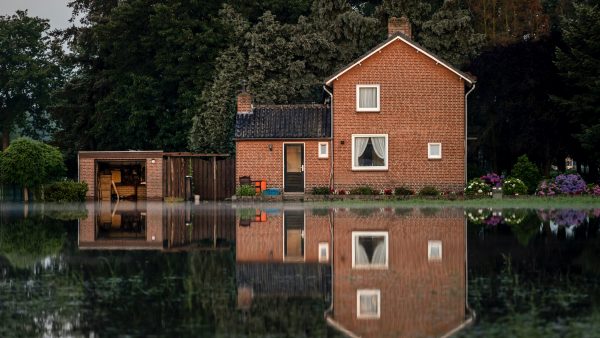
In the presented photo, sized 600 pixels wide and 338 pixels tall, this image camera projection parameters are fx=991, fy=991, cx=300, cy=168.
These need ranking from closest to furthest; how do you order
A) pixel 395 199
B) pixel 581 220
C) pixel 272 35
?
pixel 581 220 → pixel 395 199 → pixel 272 35

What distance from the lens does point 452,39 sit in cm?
5475

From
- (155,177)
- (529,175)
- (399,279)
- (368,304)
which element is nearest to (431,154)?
Result: (529,175)

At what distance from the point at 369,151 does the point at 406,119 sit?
217 centimetres

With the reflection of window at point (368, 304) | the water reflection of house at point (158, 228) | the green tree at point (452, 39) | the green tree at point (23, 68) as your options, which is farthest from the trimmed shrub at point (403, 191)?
the green tree at point (23, 68)

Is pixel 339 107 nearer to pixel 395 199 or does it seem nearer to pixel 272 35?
pixel 395 199

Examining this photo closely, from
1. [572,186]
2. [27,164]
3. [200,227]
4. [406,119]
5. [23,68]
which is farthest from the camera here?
[23,68]

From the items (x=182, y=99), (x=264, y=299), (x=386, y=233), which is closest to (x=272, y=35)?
(x=182, y=99)

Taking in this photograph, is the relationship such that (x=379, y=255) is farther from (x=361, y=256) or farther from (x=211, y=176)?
(x=211, y=176)

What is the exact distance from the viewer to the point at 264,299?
12.5 m

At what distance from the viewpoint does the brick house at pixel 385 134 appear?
43.7 m

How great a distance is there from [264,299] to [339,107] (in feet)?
105

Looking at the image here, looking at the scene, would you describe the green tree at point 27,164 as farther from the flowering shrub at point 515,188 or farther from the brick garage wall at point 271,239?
the flowering shrub at point 515,188

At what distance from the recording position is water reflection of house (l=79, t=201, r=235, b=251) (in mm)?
20781

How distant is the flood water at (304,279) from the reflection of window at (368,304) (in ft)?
0.05
